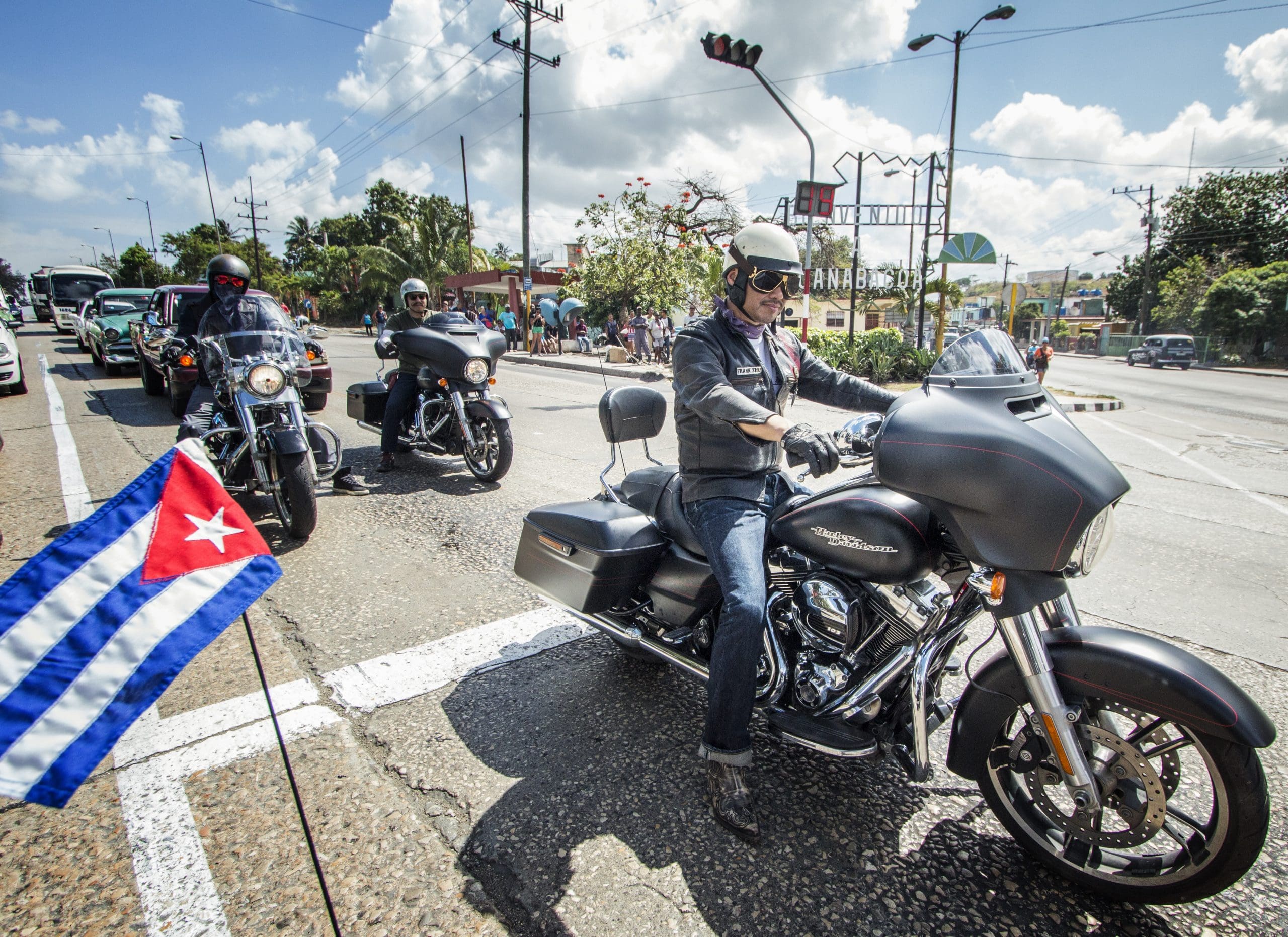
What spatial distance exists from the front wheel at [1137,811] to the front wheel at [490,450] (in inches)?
193

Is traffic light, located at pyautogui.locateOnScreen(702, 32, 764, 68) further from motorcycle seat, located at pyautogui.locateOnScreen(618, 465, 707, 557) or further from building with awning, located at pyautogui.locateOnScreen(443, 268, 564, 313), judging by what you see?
building with awning, located at pyautogui.locateOnScreen(443, 268, 564, 313)

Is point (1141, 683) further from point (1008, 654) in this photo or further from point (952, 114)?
point (952, 114)

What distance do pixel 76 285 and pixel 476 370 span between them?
33.4 metres

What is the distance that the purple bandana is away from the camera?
2.61 m

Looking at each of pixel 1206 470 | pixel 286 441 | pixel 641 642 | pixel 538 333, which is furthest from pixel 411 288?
pixel 538 333

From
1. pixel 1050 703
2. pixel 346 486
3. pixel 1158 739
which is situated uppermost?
pixel 1050 703

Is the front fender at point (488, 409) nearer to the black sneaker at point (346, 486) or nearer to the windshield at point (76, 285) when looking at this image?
the black sneaker at point (346, 486)

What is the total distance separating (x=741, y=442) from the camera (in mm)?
2520

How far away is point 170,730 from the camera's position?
2707mm

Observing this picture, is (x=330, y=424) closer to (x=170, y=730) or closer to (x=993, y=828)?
(x=170, y=730)

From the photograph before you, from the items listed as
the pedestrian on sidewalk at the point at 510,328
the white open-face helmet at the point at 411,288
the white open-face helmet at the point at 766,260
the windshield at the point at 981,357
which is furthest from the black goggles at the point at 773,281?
the pedestrian on sidewalk at the point at 510,328

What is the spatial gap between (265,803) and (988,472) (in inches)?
97.4

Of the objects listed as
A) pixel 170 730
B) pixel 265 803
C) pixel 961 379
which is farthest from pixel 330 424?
pixel 961 379

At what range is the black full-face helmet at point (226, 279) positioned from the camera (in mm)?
5594
